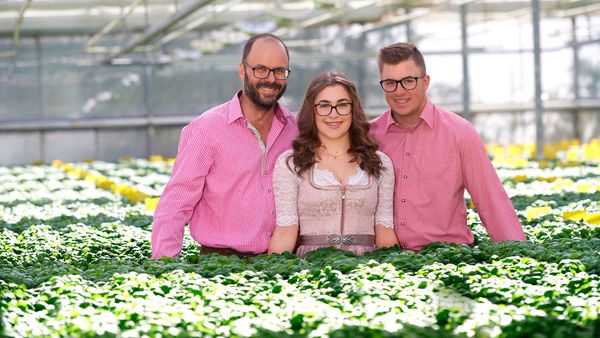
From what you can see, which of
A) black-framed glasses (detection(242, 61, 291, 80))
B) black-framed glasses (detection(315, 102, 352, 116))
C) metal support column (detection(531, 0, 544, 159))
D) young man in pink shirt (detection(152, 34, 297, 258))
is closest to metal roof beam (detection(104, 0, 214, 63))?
metal support column (detection(531, 0, 544, 159))

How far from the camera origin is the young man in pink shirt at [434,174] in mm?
6699

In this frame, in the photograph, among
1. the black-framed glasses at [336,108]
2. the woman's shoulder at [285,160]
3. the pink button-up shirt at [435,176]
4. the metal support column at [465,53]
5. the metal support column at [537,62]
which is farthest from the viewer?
the metal support column at [465,53]

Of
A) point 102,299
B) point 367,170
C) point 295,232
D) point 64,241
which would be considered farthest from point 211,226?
point 64,241

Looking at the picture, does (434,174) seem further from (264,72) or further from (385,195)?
(264,72)

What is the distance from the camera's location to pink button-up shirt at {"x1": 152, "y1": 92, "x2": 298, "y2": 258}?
21.7 ft

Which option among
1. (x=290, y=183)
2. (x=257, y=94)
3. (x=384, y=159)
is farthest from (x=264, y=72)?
(x=384, y=159)

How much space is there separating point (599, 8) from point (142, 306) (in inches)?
1026

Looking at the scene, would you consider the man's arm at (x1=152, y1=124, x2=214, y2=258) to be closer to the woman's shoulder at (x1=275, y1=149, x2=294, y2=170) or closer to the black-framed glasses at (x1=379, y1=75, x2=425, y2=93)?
the woman's shoulder at (x1=275, y1=149, x2=294, y2=170)

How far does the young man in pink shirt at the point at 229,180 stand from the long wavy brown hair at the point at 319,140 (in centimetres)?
36

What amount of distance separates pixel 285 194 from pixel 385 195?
0.64m

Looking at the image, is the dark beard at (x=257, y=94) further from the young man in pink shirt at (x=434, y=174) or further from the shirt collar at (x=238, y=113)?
the young man in pink shirt at (x=434, y=174)

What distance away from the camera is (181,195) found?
6.59 m

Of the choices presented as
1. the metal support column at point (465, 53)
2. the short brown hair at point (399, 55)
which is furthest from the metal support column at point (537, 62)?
the short brown hair at point (399, 55)

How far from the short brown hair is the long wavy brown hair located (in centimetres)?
37
